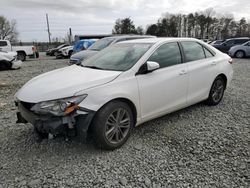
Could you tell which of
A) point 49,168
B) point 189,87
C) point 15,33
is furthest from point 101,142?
point 15,33

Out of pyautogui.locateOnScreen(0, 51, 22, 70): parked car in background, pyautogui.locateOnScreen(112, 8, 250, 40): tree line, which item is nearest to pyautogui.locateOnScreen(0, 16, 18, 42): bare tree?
pyautogui.locateOnScreen(112, 8, 250, 40): tree line

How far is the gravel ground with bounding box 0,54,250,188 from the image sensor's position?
2436mm

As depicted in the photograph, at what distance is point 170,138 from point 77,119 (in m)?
1.50

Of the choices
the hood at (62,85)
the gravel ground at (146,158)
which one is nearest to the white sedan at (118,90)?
the hood at (62,85)

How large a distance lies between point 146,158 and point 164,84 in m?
1.21

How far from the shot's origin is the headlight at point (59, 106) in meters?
2.58

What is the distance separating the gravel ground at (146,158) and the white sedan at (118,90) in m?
0.31

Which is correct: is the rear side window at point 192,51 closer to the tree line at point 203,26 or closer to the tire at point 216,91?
the tire at point 216,91

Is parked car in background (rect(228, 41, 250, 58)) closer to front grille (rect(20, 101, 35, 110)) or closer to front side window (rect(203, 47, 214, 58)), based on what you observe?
front side window (rect(203, 47, 214, 58))

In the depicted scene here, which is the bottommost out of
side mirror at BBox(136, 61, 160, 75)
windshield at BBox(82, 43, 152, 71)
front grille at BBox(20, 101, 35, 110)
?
front grille at BBox(20, 101, 35, 110)

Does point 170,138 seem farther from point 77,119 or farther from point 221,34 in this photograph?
point 221,34

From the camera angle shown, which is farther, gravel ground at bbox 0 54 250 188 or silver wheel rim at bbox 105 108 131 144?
silver wheel rim at bbox 105 108 131 144

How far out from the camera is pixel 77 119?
104 inches

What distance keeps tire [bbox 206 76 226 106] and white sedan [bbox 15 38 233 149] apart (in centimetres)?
20
